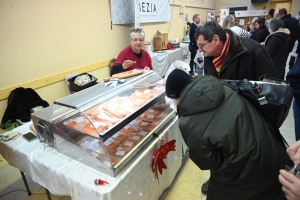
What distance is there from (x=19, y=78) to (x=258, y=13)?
1053 cm

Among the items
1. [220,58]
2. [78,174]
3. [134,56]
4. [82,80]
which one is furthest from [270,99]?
[82,80]

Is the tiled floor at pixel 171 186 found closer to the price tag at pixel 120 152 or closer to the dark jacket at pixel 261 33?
the price tag at pixel 120 152

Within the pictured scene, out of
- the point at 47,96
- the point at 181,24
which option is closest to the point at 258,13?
the point at 181,24

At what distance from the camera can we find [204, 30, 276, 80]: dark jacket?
1680 mm

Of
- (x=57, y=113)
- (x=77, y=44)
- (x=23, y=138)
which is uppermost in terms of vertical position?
(x=77, y=44)

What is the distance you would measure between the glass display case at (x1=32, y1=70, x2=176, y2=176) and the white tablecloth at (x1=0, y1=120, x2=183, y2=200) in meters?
0.05

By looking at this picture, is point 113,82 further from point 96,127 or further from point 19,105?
point 19,105

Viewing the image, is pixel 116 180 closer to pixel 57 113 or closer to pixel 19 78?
pixel 57 113

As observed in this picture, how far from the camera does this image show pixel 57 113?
1507mm

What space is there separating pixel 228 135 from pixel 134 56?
2026 millimetres

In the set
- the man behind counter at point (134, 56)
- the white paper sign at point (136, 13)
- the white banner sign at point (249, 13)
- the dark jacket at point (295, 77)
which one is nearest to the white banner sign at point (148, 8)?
the white paper sign at point (136, 13)

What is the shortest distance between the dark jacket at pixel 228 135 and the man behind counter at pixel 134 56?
1.70 meters

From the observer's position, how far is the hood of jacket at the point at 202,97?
0.92 meters

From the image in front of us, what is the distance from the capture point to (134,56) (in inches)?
107
